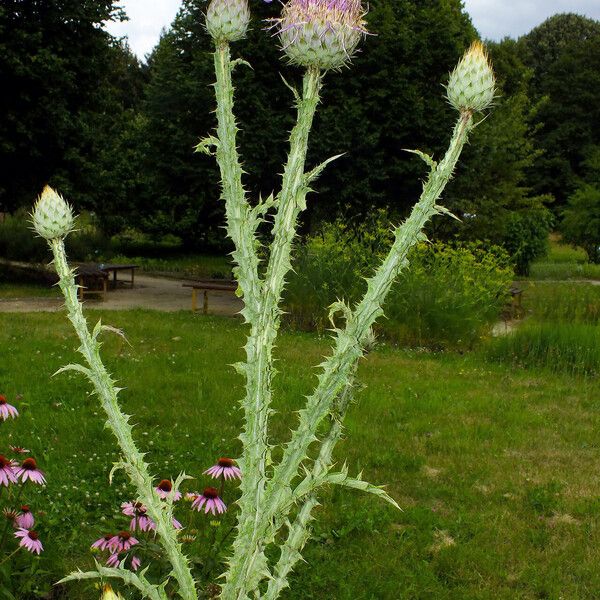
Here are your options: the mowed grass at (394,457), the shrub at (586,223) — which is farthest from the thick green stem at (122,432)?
the shrub at (586,223)

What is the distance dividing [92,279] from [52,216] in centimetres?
1728

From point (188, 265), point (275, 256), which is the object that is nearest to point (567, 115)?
point (188, 265)

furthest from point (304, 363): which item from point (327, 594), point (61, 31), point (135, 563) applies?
point (61, 31)

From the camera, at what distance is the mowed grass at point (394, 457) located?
4.92 metres

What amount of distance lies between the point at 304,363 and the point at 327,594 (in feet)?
19.7

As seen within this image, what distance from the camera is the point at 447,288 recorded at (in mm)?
13719

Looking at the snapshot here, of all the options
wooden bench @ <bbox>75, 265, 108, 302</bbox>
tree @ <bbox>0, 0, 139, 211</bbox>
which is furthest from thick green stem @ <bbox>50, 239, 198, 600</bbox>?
tree @ <bbox>0, 0, 139, 211</bbox>

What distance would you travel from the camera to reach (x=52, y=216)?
2438 millimetres

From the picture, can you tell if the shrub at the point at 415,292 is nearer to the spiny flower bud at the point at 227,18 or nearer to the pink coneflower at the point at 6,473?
the pink coneflower at the point at 6,473

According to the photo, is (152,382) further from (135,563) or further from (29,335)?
(135,563)

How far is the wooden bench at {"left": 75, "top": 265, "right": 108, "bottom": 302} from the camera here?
59.2ft

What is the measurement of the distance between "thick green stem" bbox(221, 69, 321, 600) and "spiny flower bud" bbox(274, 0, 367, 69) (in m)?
0.09

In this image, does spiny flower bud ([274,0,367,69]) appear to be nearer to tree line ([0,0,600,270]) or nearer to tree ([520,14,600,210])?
tree line ([0,0,600,270])

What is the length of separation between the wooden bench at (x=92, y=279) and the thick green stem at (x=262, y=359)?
15814 mm
